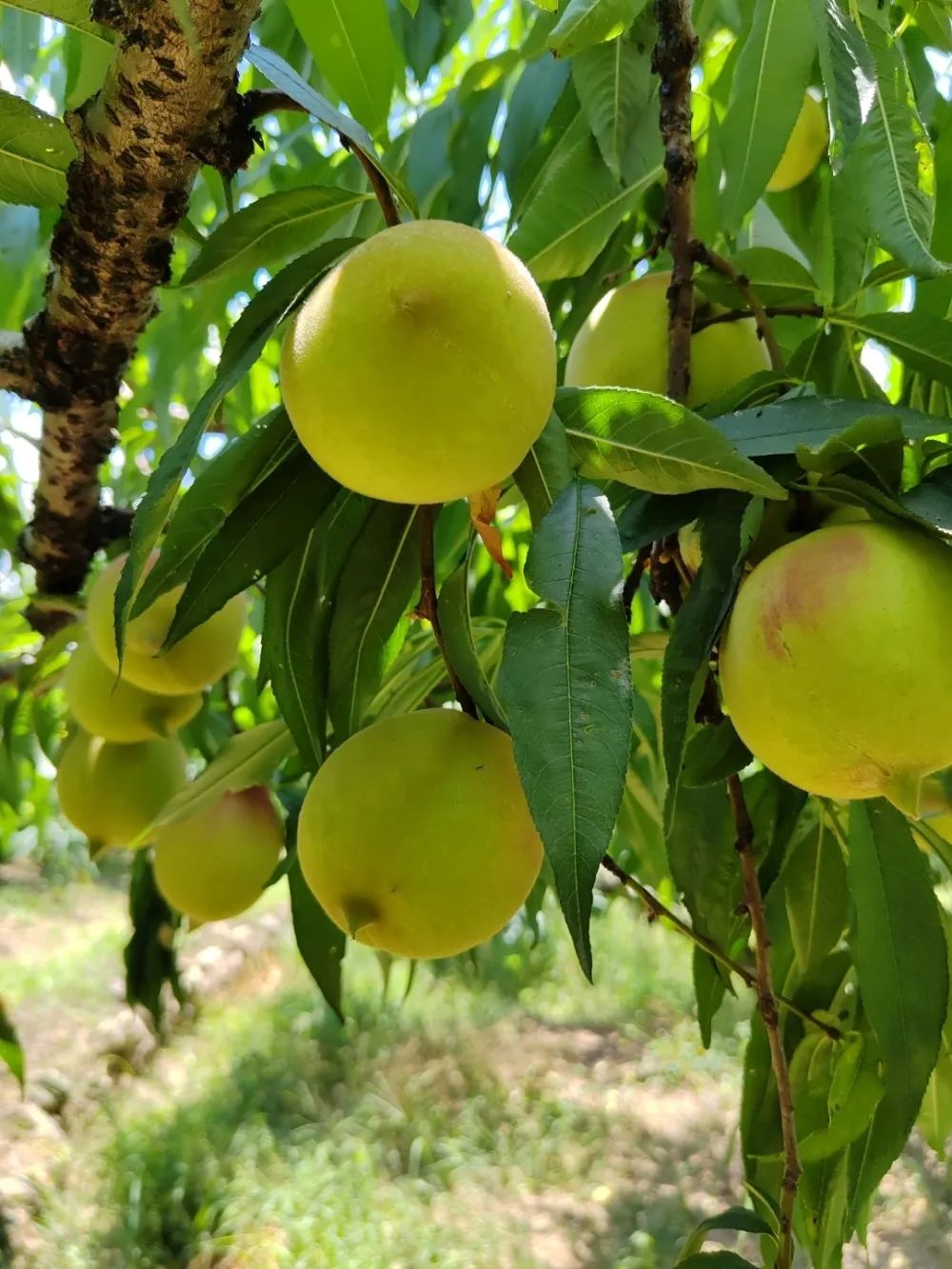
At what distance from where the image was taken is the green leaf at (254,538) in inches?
21.6

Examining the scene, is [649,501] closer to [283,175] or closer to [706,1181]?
[283,175]

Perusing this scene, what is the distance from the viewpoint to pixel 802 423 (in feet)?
1.62

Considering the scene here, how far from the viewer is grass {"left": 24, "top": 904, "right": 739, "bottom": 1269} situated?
10.4ft

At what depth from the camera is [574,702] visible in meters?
0.40

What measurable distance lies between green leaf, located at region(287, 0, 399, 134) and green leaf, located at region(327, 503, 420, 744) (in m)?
0.25

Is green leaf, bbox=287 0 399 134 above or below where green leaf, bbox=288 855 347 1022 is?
above

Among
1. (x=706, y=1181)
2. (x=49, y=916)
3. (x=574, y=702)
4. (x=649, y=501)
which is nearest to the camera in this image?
(x=574, y=702)

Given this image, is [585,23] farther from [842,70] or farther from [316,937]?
[316,937]

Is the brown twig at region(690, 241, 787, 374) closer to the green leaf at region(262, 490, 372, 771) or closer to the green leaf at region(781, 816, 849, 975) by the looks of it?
the green leaf at region(262, 490, 372, 771)

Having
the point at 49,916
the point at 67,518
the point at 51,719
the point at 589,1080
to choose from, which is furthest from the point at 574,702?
the point at 49,916

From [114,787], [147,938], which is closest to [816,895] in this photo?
[114,787]

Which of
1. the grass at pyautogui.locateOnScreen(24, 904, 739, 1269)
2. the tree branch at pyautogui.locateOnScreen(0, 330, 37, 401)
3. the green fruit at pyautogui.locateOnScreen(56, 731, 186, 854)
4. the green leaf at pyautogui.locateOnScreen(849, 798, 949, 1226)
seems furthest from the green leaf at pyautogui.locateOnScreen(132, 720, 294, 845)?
the grass at pyautogui.locateOnScreen(24, 904, 739, 1269)

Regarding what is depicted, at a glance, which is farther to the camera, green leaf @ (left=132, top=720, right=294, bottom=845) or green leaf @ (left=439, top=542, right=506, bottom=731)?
green leaf @ (left=132, top=720, right=294, bottom=845)

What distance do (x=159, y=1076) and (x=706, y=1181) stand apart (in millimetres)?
2118
